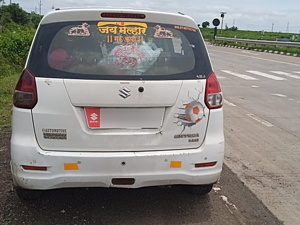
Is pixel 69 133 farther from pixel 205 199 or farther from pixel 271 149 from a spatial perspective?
pixel 271 149

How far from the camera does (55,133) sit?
305 cm

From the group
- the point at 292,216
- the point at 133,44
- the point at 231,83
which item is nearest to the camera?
the point at 133,44

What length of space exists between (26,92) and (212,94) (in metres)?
1.53

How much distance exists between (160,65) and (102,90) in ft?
1.80

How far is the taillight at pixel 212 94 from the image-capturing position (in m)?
3.29

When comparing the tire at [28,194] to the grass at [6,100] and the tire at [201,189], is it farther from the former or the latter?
the grass at [6,100]

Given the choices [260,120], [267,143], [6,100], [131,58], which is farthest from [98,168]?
[6,100]

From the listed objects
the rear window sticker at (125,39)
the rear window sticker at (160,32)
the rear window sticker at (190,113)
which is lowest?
the rear window sticker at (190,113)

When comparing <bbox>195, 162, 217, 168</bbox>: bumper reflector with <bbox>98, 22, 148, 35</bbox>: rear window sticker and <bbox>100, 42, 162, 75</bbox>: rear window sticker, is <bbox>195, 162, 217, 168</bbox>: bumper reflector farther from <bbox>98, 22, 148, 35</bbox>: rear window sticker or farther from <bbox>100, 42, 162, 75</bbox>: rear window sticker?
<bbox>98, 22, 148, 35</bbox>: rear window sticker

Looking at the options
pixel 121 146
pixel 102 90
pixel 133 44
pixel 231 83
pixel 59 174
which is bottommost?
pixel 231 83

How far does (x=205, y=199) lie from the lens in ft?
12.8

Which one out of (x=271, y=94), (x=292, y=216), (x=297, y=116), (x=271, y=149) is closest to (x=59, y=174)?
(x=292, y=216)

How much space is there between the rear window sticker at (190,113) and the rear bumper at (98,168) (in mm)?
241

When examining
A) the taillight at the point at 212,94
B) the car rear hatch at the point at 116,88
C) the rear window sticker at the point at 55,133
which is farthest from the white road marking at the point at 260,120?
the rear window sticker at the point at 55,133
